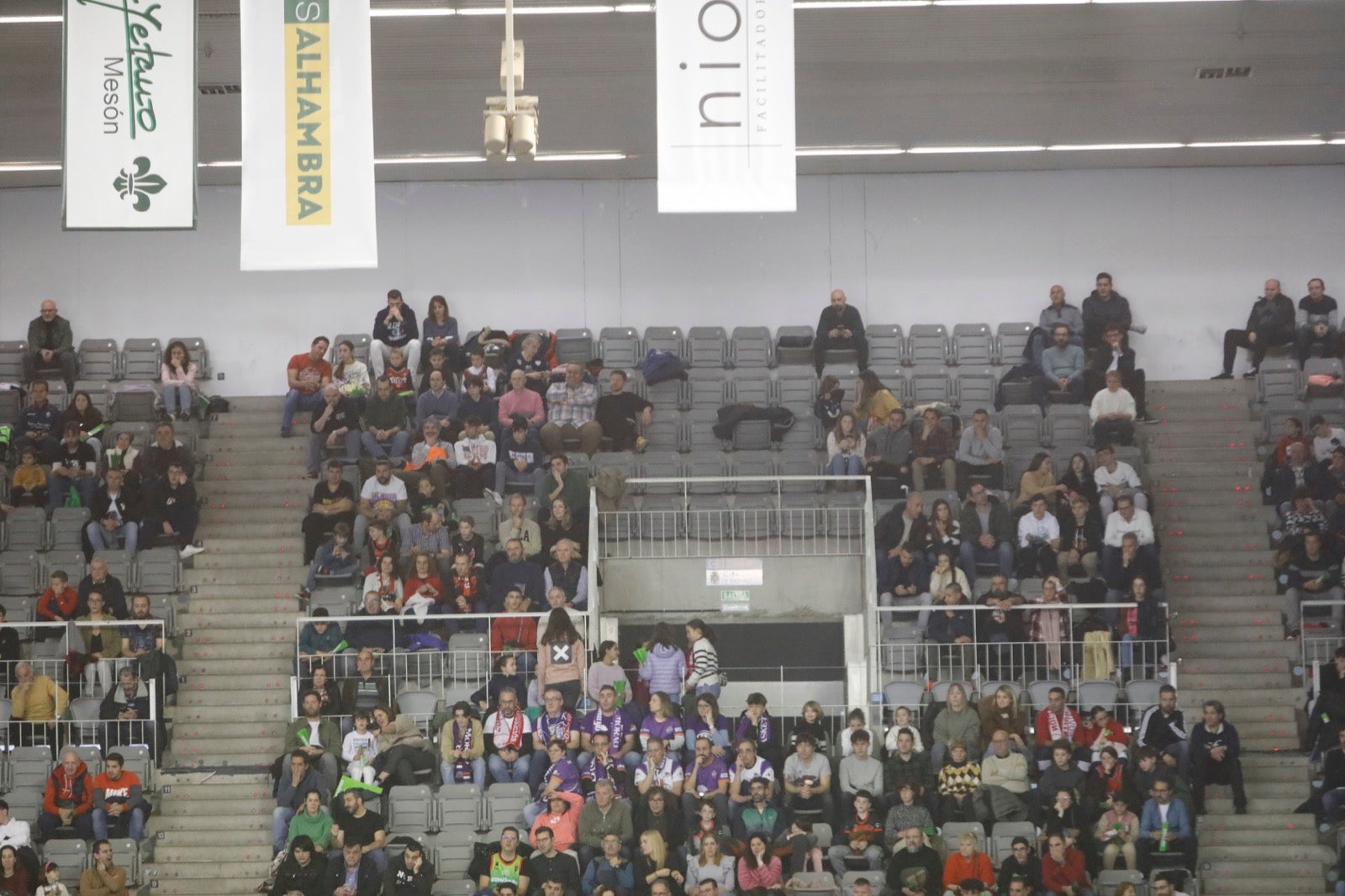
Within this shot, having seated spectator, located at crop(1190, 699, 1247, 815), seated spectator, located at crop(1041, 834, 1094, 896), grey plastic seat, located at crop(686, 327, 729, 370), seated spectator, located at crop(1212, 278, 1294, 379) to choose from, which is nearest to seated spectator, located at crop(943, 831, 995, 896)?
seated spectator, located at crop(1041, 834, 1094, 896)

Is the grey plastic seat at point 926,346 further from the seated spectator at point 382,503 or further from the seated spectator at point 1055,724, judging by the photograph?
the seated spectator at point 1055,724

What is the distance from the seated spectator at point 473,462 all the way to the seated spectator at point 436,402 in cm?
62

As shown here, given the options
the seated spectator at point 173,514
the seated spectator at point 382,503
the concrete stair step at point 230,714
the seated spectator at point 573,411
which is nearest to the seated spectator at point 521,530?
the seated spectator at point 382,503

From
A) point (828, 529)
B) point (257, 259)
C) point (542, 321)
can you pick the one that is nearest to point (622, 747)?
point (828, 529)

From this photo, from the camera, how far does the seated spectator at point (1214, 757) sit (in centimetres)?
1673

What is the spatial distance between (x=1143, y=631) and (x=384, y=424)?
8381mm

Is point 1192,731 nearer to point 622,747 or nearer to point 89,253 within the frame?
point 622,747

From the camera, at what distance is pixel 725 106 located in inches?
509

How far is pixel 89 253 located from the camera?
2408 centimetres

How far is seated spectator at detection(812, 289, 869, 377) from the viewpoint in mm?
22500

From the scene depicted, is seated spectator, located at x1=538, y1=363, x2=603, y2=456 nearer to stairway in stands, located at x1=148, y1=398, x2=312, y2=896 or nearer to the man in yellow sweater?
stairway in stands, located at x1=148, y1=398, x2=312, y2=896

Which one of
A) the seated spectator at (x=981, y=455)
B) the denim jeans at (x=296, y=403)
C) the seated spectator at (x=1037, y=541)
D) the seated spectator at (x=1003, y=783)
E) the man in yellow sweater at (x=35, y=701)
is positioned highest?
the denim jeans at (x=296, y=403)

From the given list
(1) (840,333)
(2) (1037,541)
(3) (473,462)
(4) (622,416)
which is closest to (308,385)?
(3) (473,462)

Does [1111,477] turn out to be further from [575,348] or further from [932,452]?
[575,348]
